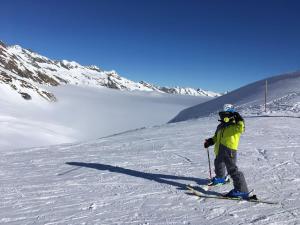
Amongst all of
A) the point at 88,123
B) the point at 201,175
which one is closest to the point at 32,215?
the point at 201,175

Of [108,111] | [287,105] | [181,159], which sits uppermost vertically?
[108,111]

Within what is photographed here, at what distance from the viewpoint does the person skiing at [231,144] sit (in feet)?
24.2

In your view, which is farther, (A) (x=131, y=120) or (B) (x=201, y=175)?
(A) (x=131, y=120)

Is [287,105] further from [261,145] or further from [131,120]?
[131,120]

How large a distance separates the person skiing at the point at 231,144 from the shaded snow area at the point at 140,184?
0.33 m

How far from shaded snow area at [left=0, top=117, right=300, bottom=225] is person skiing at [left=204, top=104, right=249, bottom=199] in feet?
1.09

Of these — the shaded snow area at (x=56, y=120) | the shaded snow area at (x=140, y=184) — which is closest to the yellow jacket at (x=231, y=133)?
the shaded snow area at (x=140, y=184)

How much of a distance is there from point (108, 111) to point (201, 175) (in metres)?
150

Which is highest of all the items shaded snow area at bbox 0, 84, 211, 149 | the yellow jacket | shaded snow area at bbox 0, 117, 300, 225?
shaded snow area at bbox 0, 84, 211, 149

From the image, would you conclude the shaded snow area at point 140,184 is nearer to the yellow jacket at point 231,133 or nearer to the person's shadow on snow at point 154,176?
the person's shadow on snow at point 154,176

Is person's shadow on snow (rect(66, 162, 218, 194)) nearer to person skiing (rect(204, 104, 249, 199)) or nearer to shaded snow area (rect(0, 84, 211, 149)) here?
person skiing (rect(204, 104, 249, 199))

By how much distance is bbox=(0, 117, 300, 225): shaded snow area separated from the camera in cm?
660

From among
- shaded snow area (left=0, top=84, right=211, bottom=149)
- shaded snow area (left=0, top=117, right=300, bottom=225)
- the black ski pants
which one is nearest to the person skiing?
the black ski pants

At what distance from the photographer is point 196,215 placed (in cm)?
659
